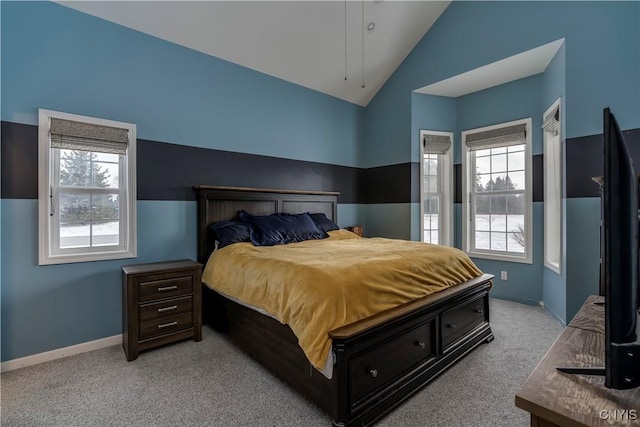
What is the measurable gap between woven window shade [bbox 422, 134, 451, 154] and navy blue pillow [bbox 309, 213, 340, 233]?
1.79 m

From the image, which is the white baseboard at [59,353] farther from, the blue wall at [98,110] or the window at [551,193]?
the window at [551,193]

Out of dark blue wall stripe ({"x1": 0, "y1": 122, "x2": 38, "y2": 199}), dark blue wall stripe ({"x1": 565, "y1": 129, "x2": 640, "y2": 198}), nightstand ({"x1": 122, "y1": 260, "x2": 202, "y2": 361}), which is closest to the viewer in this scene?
dark blue wall stripe ({"x1": 0, "y1": 122, "x2": 38, "y2": 199})

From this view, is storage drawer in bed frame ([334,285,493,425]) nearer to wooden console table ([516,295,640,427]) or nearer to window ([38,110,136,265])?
wooden console table ([516,295,640,427])

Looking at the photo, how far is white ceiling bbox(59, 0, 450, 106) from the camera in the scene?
112 inches

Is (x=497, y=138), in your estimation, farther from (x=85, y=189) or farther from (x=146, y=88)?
(x=85, y=189)

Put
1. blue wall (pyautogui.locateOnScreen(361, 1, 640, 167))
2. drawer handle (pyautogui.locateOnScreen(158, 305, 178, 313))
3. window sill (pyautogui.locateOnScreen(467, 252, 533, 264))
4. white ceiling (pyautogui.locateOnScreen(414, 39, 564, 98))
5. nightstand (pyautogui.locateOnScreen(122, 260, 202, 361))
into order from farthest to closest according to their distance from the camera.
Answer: window sill (pyautogui.locateOnScreen(467, 252, 533, 264)) → white ceiling (pyautogui.locateOnScreen(414, 39, 564, 98)) → blue wall (pyautogui.locateOnScreen(361, 1, 640, 167)) → drawer handle (pyautogui.locateOnScreen(158, 305, 178, 313)) → nightstand (pyautogui.locateOnScreen(122, 260, 202, 361))

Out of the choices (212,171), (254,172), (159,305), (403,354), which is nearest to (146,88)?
(212,171)

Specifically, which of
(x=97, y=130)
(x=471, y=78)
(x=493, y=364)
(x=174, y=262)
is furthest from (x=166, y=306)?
(x=471, y=78)

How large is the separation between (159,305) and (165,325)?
187 mm

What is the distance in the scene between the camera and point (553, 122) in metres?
3.33

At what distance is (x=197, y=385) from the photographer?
206cm

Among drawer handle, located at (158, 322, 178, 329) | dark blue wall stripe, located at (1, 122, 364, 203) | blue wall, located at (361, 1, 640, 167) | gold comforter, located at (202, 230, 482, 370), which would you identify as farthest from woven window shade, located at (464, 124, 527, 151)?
drawer handle, located at (158, 322, 178, 329)

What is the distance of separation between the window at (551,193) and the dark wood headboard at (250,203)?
268 cm

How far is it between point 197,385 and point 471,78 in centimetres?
448
